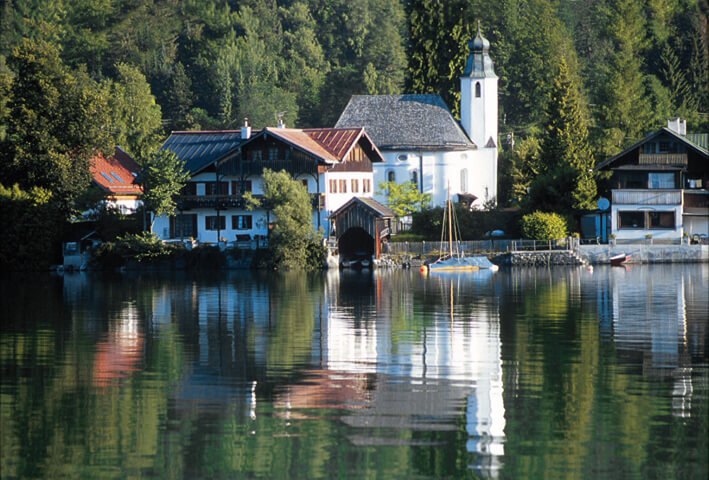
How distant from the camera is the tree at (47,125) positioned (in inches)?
2613

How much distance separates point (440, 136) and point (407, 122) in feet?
8.91

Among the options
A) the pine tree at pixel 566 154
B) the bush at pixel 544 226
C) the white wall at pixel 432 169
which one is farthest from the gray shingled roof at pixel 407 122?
the bush at pixel 544 226

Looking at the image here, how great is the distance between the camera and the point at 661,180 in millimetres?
70375

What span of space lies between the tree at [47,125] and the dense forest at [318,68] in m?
0.09

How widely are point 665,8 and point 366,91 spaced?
29790mm

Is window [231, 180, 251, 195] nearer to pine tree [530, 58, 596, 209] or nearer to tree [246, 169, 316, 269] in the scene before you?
tree [246, 169, 316, 269]

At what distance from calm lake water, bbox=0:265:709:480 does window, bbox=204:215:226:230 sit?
27.1 metres

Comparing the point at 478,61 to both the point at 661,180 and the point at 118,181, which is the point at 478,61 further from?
the point at 118,181

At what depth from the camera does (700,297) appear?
1775 inches

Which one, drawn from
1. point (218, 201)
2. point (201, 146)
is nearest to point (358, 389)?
point (218, 201)

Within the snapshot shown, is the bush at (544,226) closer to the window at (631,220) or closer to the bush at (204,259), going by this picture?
the window at (631,220)

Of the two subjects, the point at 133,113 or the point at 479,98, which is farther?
the point at 133,113

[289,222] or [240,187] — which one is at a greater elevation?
[240,187]

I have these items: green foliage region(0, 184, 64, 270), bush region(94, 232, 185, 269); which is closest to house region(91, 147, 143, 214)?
bush region(94, 232, 185, 269)
